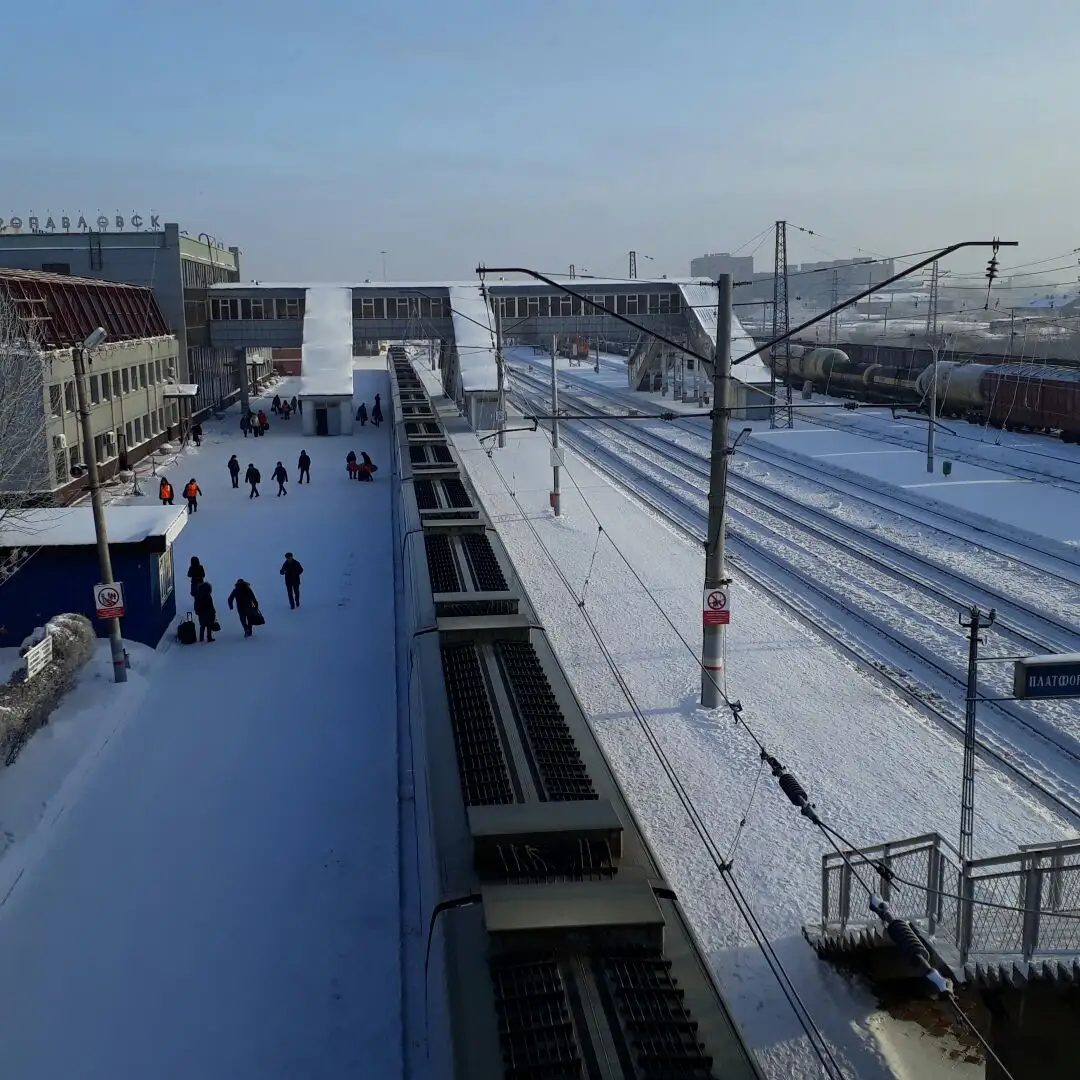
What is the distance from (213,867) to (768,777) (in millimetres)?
5954

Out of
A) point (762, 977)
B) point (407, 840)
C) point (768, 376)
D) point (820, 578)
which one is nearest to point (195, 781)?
point (407, 840)

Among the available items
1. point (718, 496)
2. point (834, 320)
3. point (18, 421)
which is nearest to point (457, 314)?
point (18, 421)

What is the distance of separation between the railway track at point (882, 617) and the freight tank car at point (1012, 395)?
13.0m

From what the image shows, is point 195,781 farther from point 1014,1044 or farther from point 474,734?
point 1014,1044

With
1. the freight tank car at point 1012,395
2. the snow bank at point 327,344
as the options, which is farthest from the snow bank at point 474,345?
the freight tank car at point 1012,395

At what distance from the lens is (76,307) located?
109 feet

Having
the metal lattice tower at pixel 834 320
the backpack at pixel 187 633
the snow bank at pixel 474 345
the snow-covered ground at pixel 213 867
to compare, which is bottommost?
the snow-covered ground at pixel 213 867

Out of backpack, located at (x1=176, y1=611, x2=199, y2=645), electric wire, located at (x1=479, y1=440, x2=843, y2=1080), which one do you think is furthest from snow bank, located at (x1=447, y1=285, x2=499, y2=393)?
electric wire, located at (x1=479, y1=440, x2=843, y2=1080)

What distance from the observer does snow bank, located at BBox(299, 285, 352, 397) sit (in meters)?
44.2

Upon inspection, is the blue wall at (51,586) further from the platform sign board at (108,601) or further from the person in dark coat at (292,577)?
the person in dark coat at (292,577)

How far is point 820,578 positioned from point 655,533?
524cm

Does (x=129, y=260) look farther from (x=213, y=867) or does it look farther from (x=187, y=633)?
(x=213, y=867)

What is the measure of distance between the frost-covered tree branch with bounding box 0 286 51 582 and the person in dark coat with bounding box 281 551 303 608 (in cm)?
410

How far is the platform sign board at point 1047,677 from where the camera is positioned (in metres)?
7.99
